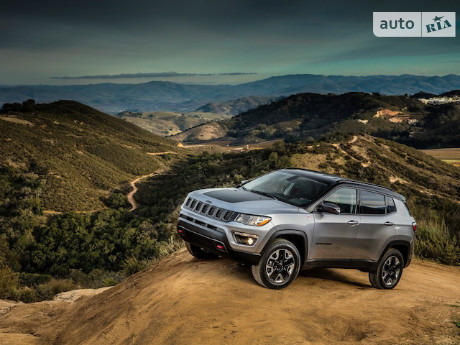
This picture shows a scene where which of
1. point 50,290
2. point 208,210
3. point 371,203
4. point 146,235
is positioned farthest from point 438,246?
point 146,235

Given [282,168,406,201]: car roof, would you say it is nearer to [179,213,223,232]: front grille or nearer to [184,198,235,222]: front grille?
[184,198,235,222]: front grille

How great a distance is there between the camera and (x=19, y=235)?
125 feet

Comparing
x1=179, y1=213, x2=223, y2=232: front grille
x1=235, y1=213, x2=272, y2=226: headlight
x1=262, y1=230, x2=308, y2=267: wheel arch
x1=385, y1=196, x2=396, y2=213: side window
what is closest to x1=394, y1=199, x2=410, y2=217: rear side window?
x1=385, y1=196, x2=396, y2=213: side window

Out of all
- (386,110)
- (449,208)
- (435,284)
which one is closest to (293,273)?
(435,284)

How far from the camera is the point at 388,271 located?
7.76m

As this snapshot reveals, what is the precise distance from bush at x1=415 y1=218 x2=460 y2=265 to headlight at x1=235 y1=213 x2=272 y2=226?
25.6 feet

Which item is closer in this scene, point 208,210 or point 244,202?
point 244,202

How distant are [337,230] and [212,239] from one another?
7.07ft

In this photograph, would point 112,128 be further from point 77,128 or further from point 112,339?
point 112,339

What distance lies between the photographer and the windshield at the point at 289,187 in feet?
22.5

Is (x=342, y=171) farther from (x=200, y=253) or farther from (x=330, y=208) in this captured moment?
(x=330, y=208)

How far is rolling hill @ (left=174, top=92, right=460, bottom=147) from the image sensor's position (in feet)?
403

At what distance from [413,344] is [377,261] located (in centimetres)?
258

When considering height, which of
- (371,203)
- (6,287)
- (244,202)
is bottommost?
(6,287)
